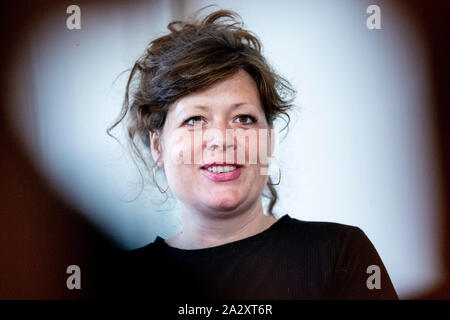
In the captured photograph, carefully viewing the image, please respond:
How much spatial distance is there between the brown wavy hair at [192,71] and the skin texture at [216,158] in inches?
1.0

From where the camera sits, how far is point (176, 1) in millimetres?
1193

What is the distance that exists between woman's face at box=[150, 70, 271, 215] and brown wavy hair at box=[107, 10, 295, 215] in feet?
0.08

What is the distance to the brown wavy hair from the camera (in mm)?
1088

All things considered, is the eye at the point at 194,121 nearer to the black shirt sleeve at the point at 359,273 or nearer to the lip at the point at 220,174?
the lip at the point at 220,174

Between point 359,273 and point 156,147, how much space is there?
539 mm

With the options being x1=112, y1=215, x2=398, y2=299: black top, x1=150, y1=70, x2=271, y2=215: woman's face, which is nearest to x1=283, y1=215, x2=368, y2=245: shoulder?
x1=112, y1=215, x2=398, y2=299: black top

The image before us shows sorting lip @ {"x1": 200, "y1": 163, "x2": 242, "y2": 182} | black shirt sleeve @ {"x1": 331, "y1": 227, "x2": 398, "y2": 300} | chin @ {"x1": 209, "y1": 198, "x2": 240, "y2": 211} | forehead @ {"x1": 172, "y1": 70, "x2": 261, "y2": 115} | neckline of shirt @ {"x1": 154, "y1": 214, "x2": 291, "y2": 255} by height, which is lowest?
black shirt sleeve @ {"x1": 331, "y1": 227, "x2": 398, "y2": 300}

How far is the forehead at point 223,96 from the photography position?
42.5 inches

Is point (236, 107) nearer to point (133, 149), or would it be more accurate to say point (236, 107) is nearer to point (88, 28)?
point (133, 149)

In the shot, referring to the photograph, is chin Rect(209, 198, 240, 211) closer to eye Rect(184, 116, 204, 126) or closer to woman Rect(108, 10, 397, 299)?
woman Rect(108, 10, 397, 299)

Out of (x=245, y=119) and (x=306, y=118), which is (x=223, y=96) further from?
(x=306, y=118)

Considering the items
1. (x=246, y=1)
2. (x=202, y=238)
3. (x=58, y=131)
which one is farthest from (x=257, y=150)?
(x=58, y=131)

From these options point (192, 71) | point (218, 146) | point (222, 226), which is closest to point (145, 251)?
point (222, 226)

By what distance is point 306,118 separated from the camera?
118 centimetres
